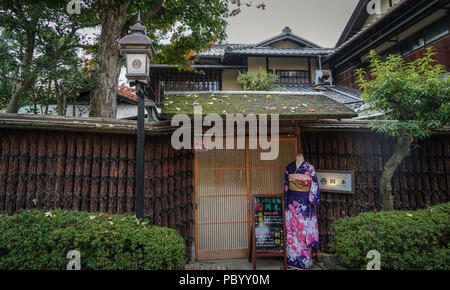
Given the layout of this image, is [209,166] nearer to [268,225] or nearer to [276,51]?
[268,225]

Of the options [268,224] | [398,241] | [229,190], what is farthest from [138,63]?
[398,241]

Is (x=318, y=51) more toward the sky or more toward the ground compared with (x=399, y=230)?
more toward the sky

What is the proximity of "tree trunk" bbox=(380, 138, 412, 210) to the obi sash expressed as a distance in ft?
5.51

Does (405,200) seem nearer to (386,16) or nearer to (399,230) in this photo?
(399,230)

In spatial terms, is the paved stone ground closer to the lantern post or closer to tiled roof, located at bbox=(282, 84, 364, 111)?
the lantern post

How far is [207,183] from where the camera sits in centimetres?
524

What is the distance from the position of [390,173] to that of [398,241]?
1.65 meters

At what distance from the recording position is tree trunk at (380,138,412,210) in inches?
186

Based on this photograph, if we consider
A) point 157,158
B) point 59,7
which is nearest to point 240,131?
point 157,158

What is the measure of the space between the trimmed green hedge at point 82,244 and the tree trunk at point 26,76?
328 centimetres

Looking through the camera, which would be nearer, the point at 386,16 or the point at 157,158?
the point at 157,158

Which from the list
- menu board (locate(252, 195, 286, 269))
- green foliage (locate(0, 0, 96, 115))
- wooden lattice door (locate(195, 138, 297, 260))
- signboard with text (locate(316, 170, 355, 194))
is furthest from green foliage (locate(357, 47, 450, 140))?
green foliage (locate(0, 0, 96, 115))

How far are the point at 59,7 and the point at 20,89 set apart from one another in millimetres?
2506

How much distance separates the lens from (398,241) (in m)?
3.68
